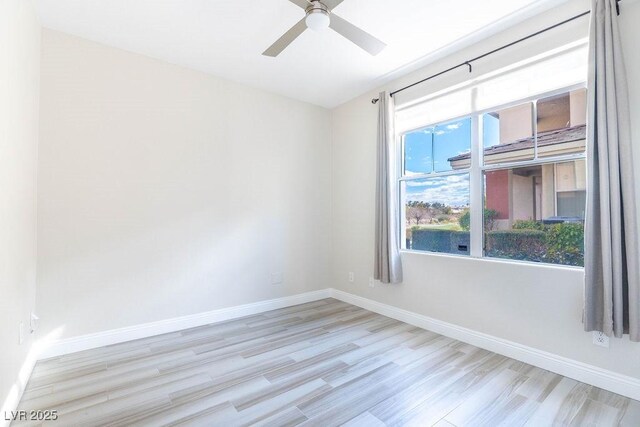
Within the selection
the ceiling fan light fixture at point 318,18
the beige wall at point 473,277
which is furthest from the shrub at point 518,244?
the ceiling fan light fixture at point 318,18

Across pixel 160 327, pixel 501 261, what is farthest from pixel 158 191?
pixel 501 261

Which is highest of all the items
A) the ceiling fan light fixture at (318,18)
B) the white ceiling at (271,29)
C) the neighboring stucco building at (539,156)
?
the white ceiling at (271,29)

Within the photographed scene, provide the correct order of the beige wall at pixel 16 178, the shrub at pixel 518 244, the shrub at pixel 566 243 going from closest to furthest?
1. the beige wall at pixel 16 178
2. the shrub at pixel 566 243
3. the shrub at pixel 518 244

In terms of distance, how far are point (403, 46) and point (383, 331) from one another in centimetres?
273

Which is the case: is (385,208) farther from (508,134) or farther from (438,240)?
(508,134)

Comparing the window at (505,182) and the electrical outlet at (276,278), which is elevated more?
the window at (505,182)

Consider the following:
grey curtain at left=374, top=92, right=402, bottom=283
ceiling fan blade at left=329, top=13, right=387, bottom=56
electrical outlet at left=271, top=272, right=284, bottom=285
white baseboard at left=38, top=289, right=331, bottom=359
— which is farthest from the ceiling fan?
white baseboard at left=38, top=289, right=331, bottom=359

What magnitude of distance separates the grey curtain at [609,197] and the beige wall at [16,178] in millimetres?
3442

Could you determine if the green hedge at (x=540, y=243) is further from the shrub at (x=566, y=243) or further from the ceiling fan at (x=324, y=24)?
the ceiling fan at (x=324, y=24)

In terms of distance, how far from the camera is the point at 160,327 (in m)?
2.90

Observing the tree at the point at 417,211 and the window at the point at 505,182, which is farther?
the tree at the point at 417,211

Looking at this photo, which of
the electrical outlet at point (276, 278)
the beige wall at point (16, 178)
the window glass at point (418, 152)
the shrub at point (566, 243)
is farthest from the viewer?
the electrical outlet at point (276, 278)

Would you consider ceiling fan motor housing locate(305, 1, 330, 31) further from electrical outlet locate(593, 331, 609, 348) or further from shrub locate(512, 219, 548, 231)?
electrical outlet locate(593, 331, 609, 348)

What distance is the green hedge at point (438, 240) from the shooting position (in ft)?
9.42
